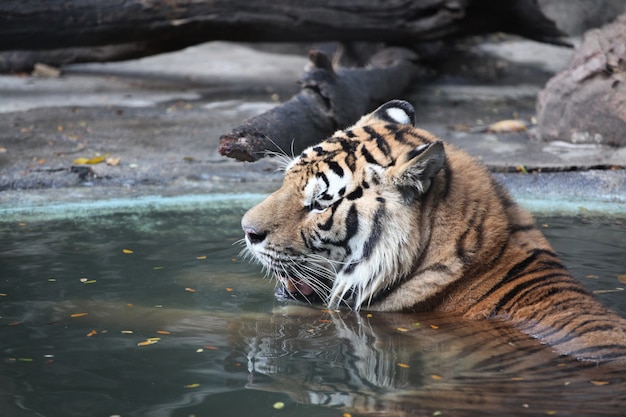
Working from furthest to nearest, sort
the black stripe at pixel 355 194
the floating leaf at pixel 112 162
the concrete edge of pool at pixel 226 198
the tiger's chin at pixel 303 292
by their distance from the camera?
1. the floating leaf at pixel 112 162
2. the concrete edge of pool at pixel 226 198
3. the tiger's chin at pixel 303 292
4. the black stripe at pixel 355 194

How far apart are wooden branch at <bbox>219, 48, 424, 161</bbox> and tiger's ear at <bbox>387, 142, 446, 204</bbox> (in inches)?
56.0

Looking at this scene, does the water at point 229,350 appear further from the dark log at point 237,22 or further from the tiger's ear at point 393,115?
the dark log at point 237,22

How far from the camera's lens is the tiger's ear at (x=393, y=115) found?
3754 mm

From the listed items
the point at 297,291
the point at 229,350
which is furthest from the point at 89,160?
the point at 229,350

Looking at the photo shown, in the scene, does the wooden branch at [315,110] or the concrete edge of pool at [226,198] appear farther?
the concrete edge of pool at [226,198]

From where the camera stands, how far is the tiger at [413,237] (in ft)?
10.5

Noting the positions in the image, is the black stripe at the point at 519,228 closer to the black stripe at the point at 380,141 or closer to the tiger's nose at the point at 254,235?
the black stripe at the point at 380,141

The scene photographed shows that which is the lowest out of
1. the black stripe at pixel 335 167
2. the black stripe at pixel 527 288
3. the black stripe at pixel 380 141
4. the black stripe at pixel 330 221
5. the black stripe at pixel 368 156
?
the black stripe at pixel 527 288

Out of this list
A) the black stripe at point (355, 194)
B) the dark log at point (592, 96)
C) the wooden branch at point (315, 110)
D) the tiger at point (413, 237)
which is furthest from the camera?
the dark log at point (592, 96)

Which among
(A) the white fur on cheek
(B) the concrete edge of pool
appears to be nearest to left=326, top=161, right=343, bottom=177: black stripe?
(A) the white fur on cheek

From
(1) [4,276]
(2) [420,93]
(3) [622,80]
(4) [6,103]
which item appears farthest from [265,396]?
(2) [420,93]

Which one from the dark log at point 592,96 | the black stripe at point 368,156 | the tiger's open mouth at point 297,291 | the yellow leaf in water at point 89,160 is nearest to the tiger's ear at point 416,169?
the black stripe at point 368,156

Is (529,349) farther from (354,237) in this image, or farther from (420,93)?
(420,93)

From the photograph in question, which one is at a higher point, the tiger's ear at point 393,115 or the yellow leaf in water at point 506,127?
the tiger's ear at point 393,115
